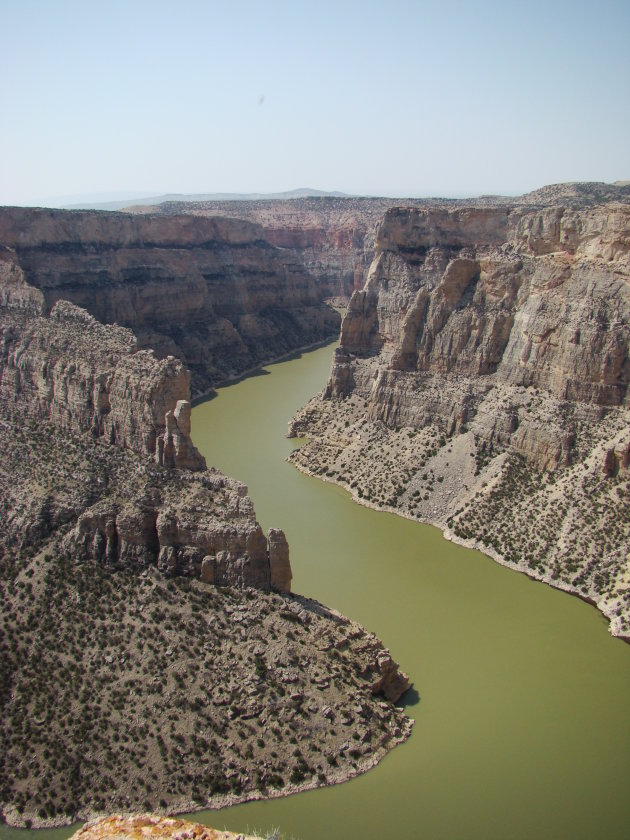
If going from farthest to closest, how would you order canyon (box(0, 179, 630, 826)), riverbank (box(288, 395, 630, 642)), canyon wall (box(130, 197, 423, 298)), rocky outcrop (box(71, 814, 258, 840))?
canyon wall (box(130, 197, 423, 298))
riverbank (box(288, 395, 630, 642))
canyon (box(0, 179, 630, 826))
rocky outcrop (box(71, 814, 258, 840))

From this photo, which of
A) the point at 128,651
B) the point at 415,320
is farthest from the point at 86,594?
the point at 415,320

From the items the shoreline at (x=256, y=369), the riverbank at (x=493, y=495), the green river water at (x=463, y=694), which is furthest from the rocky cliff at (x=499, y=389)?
the shoreline at (x=256, y=369)

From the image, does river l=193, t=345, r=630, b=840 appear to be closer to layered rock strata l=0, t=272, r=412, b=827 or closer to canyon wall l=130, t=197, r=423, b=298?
layered rock strata l=0, t=272, r=412, b=827

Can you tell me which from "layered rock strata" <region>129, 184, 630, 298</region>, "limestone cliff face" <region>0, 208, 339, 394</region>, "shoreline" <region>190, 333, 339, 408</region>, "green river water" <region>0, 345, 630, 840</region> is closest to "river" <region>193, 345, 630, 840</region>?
"green river water" <region>0, 345, 630, 840</region>

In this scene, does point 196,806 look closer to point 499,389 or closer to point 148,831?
point 148,831

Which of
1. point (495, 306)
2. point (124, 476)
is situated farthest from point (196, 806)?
point (495, 306)
